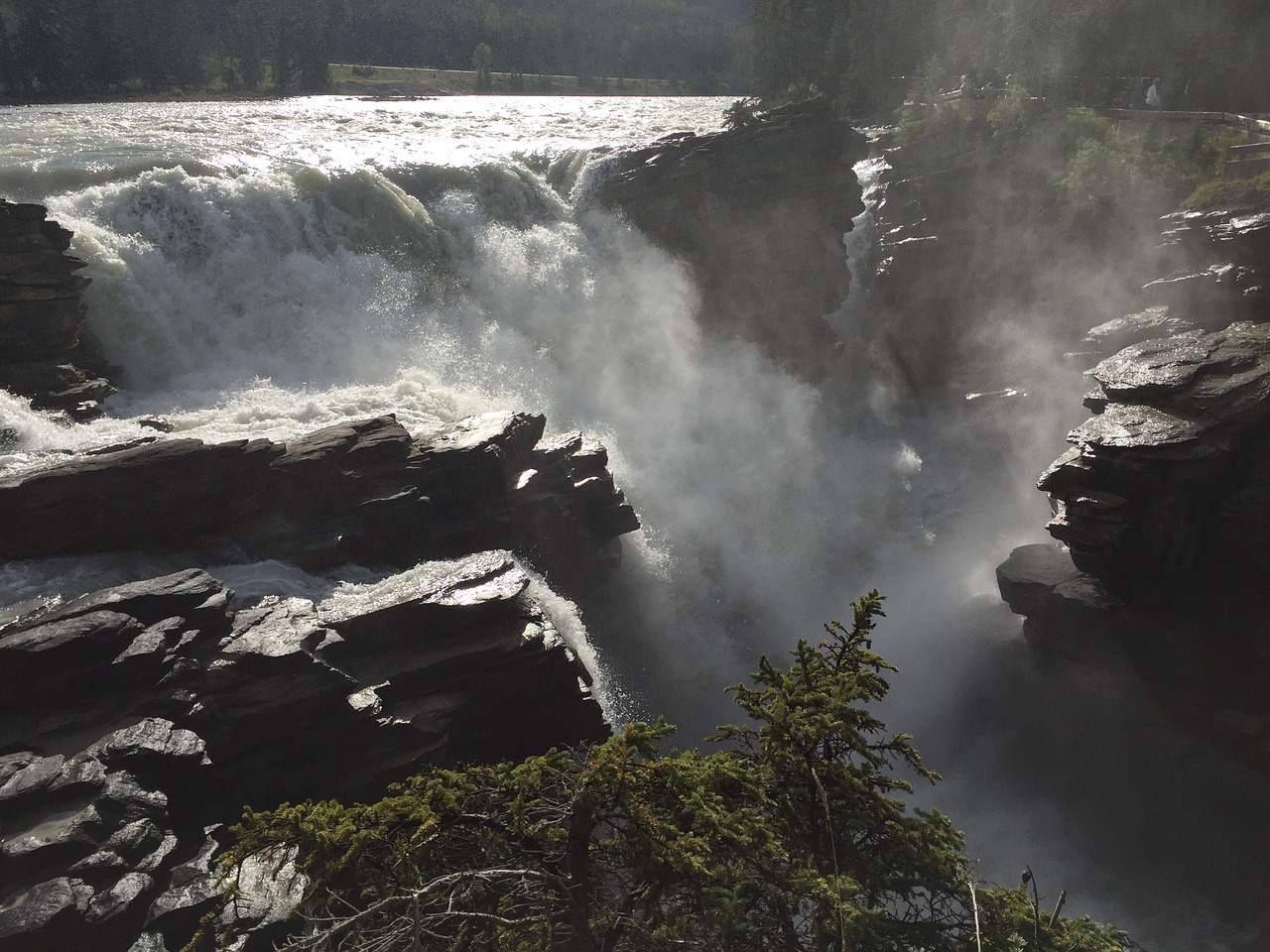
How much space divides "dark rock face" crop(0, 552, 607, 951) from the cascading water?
1349mm

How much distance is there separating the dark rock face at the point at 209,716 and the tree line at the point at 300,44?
56.9 meters

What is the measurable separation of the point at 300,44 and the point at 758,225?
59.3m

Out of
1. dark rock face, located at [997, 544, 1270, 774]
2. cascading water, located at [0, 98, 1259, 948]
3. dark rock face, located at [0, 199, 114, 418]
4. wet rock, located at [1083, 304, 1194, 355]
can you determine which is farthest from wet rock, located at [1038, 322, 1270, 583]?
dark rock face, located at [0, 199, 114, 418]

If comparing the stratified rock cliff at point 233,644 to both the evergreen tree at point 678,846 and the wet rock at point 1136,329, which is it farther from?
the wet rock at point 1136,329

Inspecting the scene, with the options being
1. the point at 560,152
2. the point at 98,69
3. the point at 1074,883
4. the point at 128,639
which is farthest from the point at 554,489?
the point at 98,69

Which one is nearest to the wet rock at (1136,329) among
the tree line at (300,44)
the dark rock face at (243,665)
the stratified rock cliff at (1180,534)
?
the stratified rock cliff at (1180,534)

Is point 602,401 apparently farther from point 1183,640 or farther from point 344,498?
point 1183,640

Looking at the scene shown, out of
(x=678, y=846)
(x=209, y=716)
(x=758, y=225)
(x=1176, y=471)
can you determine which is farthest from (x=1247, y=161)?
(x=209, y=716)

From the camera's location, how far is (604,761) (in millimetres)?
4375

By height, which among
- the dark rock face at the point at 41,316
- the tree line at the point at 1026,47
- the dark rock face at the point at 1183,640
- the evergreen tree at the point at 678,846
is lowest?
the dark rock face at the point at 1183,640

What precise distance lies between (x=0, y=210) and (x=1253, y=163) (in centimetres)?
2709

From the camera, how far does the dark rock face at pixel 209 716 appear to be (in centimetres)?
745

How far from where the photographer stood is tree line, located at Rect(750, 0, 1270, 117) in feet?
99.0

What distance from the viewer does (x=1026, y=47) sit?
3812cm
